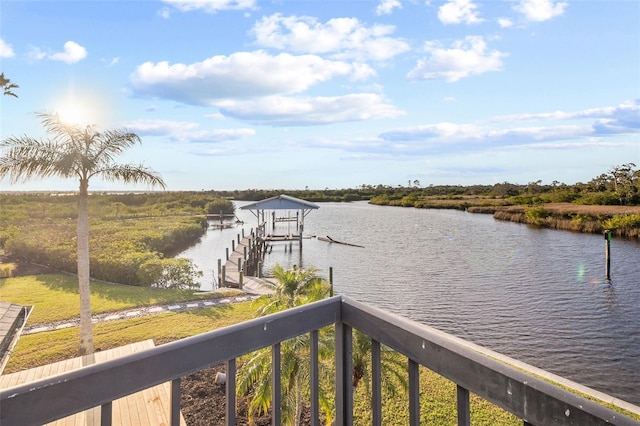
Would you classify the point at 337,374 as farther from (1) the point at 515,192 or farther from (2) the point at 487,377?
(1) the point at 515,192

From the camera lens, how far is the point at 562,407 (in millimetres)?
680

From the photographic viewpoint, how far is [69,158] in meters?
6.10

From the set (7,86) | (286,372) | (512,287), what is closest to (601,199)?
(512,287)

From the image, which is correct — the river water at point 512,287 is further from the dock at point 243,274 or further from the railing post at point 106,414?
the railing post at point 106,414

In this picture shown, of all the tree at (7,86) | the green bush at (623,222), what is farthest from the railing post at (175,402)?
the green bush at (623,222)

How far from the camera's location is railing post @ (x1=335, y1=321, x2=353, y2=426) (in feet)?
3.77

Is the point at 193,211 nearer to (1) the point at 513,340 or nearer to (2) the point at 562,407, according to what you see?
(1) the point at 513,340

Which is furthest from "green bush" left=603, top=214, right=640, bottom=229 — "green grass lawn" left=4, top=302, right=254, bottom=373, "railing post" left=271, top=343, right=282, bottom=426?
"railing post" left=271, top=343, right=282, bottom=426

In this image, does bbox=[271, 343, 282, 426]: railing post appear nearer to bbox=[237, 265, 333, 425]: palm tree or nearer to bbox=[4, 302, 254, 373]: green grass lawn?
bbox=[237, 265, 333, 425]: palm tree

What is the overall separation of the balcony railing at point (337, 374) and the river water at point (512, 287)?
685 cm

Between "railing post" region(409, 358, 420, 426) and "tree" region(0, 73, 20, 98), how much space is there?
21.3 feet

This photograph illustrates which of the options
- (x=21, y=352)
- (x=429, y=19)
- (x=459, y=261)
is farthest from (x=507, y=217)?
(x=21, y=352)

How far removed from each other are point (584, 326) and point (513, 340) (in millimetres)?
2364

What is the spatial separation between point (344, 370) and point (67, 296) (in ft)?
35.3
